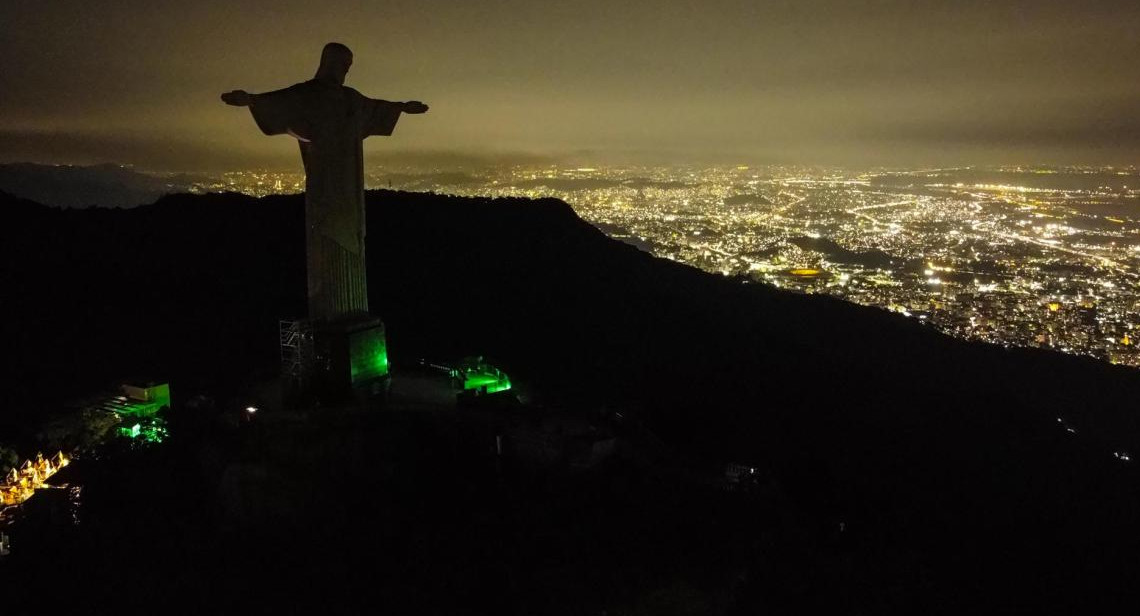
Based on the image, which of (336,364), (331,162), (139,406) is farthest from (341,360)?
(139,406)

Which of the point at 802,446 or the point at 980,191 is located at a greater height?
the point at 980,191

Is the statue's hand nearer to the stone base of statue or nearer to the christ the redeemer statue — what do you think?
the christ the redeemer statue

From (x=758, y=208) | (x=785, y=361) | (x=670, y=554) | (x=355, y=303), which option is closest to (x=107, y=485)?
(x=355, y=303)

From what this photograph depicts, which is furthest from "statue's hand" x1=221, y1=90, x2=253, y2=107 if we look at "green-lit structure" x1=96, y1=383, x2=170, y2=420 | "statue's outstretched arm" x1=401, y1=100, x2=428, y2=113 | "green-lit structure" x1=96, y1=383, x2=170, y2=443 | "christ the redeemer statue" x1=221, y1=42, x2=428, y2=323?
"green-lit structure" x1=96, y1=383, x2=170, y2=420

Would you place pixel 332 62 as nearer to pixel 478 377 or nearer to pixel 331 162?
pixel 331 162

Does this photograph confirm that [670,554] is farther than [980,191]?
No

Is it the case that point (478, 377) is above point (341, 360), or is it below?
below

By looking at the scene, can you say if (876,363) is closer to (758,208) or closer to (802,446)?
(802,446)

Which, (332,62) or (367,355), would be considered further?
(367,355)
